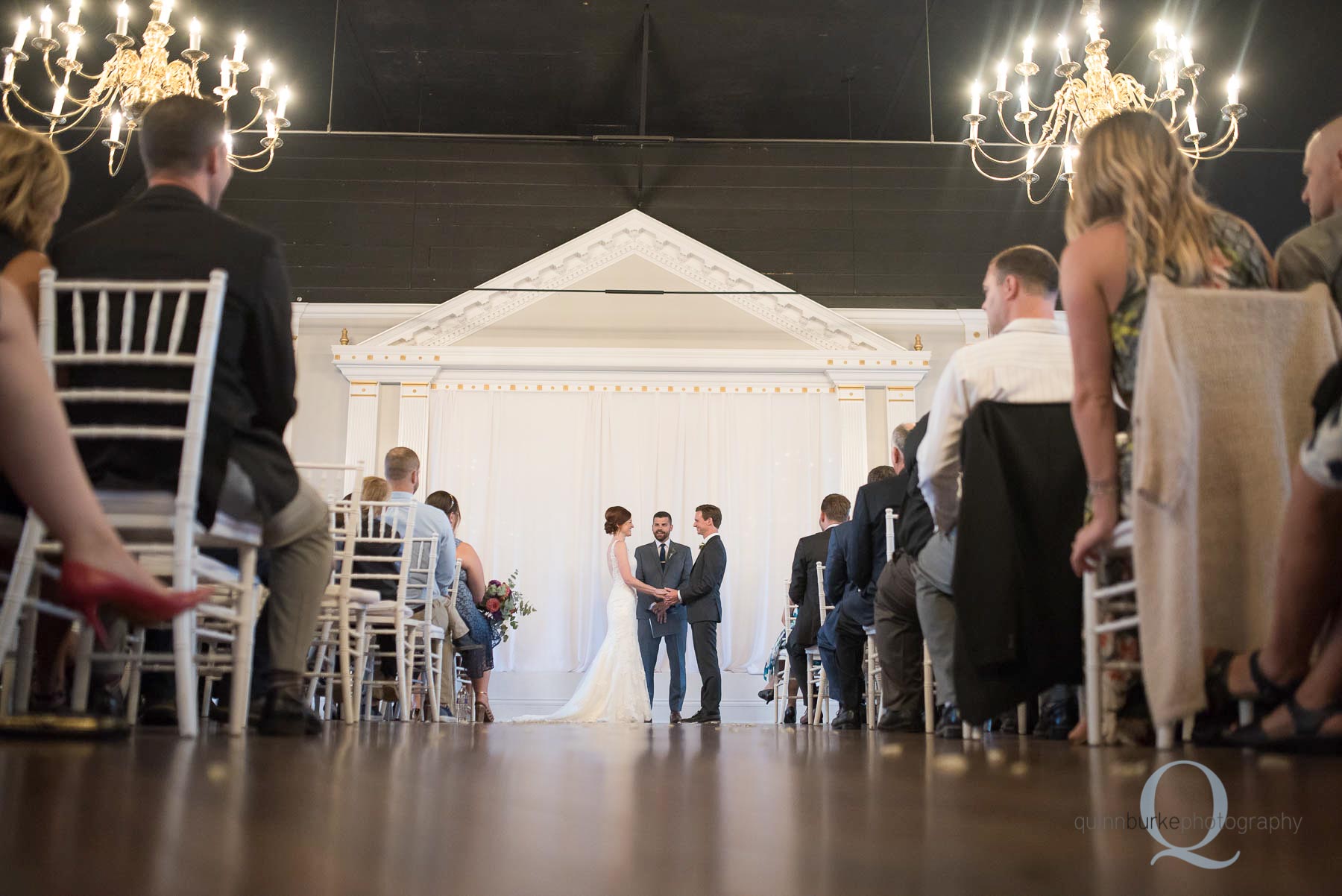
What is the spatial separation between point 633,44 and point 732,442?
330cm

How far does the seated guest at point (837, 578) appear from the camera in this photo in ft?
14.7

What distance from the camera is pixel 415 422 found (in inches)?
358

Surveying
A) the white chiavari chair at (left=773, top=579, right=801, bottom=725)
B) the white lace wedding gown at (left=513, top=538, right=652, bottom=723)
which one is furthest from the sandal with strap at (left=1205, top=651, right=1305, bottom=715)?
the white lace wedding gown at (left=513, top=538, right=652, bottom=723)

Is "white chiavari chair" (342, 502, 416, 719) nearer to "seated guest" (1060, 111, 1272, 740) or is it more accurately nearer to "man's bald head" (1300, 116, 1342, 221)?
"seated guest" (1060, 111, 1272, 740)

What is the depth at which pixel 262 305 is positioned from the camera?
2203 mm

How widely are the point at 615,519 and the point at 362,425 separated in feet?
8.16

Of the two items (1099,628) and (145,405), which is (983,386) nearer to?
(1099,628)

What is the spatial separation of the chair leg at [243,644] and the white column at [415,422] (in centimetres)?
659

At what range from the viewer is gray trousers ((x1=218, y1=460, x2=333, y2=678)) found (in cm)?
237

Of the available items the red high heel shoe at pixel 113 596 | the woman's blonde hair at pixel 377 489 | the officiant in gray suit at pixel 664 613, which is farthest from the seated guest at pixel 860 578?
the officiant in gray suit at pixel 664 613

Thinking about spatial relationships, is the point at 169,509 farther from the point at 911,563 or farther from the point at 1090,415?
the point at 911,563

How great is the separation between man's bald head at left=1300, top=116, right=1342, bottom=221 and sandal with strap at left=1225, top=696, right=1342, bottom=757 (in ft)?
3.14

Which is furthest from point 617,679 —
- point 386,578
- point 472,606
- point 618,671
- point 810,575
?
point 386,578

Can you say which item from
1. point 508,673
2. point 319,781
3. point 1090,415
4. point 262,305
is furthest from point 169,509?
point 508,673
